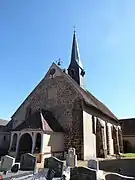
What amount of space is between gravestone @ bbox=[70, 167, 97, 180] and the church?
9.89 meters

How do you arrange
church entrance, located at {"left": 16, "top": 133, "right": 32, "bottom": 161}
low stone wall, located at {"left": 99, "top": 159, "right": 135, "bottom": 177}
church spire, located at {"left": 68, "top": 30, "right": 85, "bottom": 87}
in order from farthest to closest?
church spire, located at {"left": 68, "top": 30, "right": 85, "bottom": 87}
church entrance, located at {"left": 16, "top": 133, "right": 32, "bottom": 161}
low stone wall, located at {"left": 99, "top": 159, "right": 135, "bottom": 177}

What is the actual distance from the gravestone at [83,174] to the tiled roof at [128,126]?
34.9 metres

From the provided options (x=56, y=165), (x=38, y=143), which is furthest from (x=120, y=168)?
(x=38, y=143)

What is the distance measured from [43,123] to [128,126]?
28591 mm

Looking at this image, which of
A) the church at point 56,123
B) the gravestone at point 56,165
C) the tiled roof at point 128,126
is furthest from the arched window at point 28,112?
the tiled roof at point 128,126

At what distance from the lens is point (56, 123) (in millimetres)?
23250

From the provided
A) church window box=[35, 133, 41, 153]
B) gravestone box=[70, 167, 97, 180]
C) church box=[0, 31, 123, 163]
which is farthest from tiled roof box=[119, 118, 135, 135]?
gravestone box=[70, 167, 97, 180]

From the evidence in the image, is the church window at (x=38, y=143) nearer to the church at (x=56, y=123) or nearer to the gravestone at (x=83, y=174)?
the church at (x=56, y=123)

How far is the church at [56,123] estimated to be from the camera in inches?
813

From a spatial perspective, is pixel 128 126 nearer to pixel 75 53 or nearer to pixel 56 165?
pixel 75 53

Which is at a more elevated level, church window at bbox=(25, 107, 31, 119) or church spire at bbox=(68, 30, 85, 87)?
church spire at bbox=(68, 30, 85, 87)

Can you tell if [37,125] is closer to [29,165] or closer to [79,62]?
[29,165]

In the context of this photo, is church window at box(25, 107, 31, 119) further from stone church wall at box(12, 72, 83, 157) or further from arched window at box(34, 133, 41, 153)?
arched window at box(34, 133, 41, 153)

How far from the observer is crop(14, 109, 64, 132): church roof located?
811 inches
